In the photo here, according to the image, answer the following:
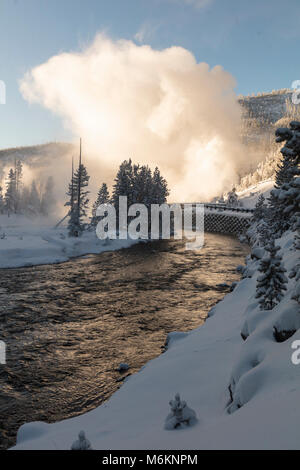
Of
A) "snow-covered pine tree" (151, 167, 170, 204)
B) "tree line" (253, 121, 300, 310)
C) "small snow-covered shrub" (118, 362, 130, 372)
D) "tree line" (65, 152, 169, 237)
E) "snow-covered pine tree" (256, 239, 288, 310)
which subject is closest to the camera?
"tree line" (253, 121, 300, 310)

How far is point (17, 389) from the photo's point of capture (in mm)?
10945

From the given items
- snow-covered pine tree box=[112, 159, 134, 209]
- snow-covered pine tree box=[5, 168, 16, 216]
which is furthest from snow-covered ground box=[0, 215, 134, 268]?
snow-covered pine tree box=[5, 168, 16, 216]

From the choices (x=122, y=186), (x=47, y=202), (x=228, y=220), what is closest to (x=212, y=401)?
(x=122, y=186)

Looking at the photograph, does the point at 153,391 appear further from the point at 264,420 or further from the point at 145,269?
the point at 145,269

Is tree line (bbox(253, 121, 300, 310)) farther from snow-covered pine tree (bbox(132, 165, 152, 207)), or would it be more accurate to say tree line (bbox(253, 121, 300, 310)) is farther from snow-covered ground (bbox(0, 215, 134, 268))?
snow-covered pine tree (bbox(132, 165, 152, 207))

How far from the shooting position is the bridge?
68219 millimetres

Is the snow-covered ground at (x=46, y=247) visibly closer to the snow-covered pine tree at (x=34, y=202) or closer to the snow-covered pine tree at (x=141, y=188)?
the snow-covered pine tree at (x=141, y=188)

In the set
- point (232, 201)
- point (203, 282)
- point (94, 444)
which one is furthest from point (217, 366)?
point (232, 201)

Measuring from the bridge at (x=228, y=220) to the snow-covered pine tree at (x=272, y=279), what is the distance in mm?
57900

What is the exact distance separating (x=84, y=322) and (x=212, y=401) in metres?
11.2

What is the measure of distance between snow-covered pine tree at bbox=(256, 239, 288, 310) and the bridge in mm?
57900

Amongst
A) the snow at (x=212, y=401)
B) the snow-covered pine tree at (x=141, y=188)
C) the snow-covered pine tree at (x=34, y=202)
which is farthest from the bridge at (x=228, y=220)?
the snow-covered pine tree at (x=34, y=202)

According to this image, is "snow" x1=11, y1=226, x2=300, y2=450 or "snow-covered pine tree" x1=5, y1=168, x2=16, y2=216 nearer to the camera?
"snow" x1=11, y1=226, x2=300, y2=450

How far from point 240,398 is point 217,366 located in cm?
326
